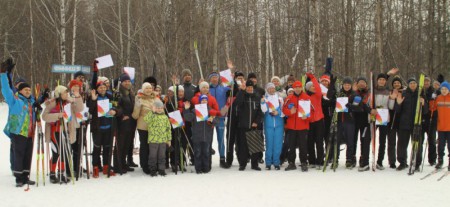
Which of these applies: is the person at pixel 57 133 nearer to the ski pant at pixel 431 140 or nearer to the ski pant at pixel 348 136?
the ski pant at pixel 348 136

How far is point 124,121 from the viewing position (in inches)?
311

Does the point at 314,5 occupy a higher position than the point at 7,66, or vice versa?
the point at 314,5

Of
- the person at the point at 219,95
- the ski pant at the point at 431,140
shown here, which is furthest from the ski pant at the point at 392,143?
the person at the point at 219,95

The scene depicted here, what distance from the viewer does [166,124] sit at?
7855 mm

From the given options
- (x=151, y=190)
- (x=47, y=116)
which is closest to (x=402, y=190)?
(x=151, y=190)

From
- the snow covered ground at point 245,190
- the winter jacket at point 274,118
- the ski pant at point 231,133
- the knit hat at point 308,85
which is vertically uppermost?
the knit hat at point 308,85

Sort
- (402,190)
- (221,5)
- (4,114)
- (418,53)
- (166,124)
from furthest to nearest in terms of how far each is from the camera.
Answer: (418,53) → (4,114) → (221,5) → (166,124) → (402,190)

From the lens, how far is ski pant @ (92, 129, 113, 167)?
25.0 ft

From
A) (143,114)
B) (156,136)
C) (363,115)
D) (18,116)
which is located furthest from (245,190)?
(18,116)

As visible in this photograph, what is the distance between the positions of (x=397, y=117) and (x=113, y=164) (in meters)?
5.80

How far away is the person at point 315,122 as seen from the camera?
27.1ft

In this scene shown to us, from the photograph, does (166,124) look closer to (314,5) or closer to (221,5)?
(314,5)

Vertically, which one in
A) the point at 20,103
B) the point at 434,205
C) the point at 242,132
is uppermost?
the point at 20,103

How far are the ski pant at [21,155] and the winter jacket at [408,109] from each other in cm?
692
